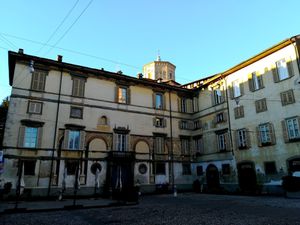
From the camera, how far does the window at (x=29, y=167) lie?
18766 millimetres

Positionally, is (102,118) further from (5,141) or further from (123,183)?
(5,141)

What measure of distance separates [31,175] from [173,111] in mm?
15850

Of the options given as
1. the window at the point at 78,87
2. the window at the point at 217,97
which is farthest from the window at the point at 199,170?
the window at the point at 78,87

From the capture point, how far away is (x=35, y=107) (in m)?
20.2

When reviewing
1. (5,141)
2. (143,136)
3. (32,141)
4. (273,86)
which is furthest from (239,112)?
(5,141)

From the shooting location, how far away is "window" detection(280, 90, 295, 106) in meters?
18.8

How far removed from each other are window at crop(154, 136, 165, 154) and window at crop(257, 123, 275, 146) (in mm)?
9595

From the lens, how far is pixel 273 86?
20375 millimetres

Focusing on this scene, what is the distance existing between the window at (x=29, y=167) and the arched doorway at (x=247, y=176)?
59.5 ft

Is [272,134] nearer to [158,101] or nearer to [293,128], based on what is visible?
[293,128]

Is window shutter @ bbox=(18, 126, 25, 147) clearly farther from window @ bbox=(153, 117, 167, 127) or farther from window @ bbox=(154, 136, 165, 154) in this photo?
window @ bbox=(153, 117, 167, 127)

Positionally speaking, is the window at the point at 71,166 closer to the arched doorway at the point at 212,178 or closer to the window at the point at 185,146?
the window at the point at 185,146

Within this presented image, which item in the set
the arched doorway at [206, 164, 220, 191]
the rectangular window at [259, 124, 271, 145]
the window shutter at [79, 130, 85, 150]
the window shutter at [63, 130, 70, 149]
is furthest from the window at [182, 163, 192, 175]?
the window shutter at [63, 130, 70, 149]

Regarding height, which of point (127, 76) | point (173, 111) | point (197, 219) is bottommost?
point (197, 219)
